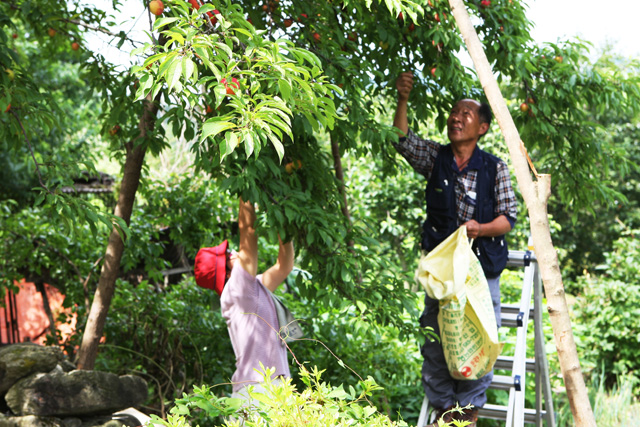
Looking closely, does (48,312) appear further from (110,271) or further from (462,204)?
(462,204)

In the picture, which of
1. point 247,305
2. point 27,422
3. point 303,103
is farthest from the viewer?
point 27,422

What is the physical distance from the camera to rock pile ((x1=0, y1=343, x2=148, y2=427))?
3.18m

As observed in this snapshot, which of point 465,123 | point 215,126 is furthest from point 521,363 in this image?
point 215,126

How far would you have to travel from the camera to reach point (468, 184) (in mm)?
3238

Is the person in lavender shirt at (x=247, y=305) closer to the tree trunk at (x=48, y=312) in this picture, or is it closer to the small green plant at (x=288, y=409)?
the small green plant at (x=288, y=409)

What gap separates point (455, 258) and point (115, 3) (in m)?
2.61

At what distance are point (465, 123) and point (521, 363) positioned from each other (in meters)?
1.25

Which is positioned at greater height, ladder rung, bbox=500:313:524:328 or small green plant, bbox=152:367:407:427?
ladder rung, bbox=500:313:524:328

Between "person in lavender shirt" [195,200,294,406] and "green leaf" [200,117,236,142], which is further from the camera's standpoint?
"person in lavender shirt" [195,200,294,406]

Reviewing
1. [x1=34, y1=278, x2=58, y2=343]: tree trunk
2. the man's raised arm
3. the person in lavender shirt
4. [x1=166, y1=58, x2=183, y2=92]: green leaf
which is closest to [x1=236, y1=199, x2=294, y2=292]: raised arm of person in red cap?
the person in lavender shirt

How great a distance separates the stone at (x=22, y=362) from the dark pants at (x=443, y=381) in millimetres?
1956

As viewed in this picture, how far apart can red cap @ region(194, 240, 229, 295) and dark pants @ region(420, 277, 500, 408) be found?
1.09m

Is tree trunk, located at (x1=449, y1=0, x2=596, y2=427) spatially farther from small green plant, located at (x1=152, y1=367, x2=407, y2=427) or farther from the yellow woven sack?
the yellow woven sack

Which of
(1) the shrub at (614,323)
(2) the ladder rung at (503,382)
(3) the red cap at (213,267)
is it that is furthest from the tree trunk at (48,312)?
(1) the shrub at (614,323)
